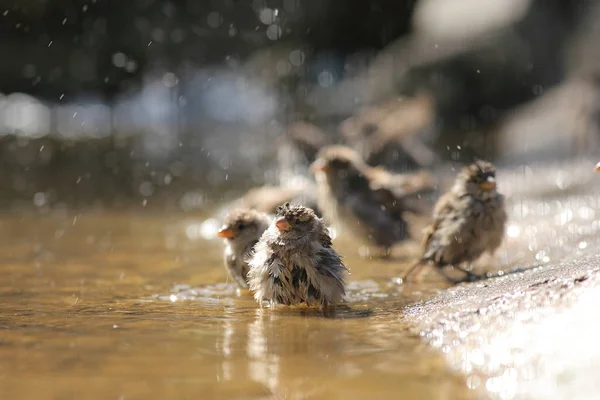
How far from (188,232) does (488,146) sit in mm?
6851

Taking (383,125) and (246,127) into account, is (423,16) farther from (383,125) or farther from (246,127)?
(383,125)

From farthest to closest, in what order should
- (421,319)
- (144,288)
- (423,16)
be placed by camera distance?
(423,16), (144,288), (421,319)

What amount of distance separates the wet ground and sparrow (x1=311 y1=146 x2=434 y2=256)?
131 centimetres

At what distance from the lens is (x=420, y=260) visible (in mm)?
5953

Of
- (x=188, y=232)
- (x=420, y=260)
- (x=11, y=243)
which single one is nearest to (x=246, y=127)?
(x=188, y=232)

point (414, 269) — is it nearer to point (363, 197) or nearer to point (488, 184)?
point (488, 184)

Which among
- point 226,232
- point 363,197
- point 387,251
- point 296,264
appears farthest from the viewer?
point 363,197

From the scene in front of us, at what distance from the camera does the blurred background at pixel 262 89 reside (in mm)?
11265

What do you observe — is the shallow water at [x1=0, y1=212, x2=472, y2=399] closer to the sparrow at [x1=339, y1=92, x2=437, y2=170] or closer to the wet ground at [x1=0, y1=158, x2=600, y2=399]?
the wet ground at [x1=0, y1=158, x2=600, y2=399]

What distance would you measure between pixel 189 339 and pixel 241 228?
2.09 meters

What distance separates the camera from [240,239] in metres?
5.71

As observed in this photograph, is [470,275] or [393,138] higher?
[393,138]

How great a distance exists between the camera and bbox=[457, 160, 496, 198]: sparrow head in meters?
5.96

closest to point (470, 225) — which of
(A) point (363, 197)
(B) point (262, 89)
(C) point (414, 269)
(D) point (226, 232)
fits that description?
(C) point (414, 269)
